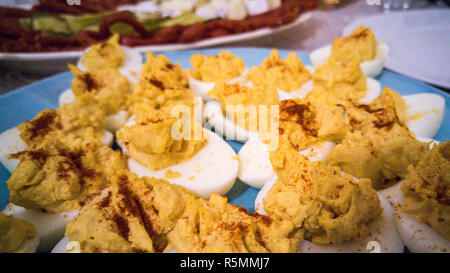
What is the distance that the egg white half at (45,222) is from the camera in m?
1.21

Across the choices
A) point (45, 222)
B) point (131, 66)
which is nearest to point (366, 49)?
point (131, 66)

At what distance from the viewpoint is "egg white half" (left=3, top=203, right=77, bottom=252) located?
121cm

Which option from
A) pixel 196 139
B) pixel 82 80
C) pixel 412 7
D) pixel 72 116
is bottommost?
pixel 196 139

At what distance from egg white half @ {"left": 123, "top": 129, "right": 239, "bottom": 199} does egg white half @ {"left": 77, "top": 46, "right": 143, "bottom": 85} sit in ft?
3.13

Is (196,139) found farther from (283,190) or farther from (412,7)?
(412,7)

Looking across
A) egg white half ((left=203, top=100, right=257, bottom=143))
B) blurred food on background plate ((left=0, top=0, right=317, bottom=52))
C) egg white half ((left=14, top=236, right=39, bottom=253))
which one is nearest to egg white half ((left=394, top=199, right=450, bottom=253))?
egg white half ((left=203, top=100, right=257, bottom=143))

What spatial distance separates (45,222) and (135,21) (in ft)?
7.37

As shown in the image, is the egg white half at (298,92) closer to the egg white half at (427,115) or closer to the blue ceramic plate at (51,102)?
the blue ceramic plate at (51,102)

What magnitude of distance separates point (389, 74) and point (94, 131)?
7.43 ft

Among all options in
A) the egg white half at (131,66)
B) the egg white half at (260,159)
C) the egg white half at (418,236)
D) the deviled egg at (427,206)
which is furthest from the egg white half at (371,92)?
the egg white half at (131,66)

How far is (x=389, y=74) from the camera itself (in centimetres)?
227
